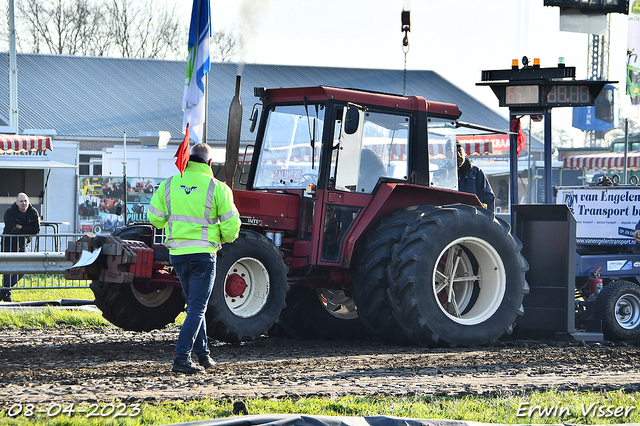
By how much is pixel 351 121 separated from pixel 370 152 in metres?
0.64

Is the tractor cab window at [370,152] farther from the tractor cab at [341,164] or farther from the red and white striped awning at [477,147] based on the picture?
the red and white striped awning at [477,147]

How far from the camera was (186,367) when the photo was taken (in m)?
6.66

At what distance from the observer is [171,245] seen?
23.0 feet

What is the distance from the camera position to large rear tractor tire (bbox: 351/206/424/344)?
8.43 meters

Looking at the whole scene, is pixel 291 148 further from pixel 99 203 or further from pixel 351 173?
pixel 99 203

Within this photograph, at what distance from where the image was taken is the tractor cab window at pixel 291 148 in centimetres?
877

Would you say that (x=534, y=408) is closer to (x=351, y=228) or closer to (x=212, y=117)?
(x=351, y=228)

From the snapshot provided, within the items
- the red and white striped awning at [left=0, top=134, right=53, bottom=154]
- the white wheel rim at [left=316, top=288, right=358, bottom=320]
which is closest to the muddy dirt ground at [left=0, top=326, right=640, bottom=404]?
Result: the white wheel rim at [left=316, top=288, right=358, bottom=320]

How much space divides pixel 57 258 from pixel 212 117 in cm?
2390

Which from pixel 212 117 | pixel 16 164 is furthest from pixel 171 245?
pixel 212 117

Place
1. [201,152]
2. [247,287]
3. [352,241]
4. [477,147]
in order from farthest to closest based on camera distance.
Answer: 1. [477,147]
2. [352,241]
3. [247,287]
4. [201,152]

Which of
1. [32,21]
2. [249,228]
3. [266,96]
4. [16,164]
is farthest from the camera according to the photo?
[32,21]

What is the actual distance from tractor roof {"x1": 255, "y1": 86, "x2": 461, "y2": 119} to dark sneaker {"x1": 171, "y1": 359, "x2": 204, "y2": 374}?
3.23m

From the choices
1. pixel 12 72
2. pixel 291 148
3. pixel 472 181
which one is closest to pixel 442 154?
pixel 472 181
